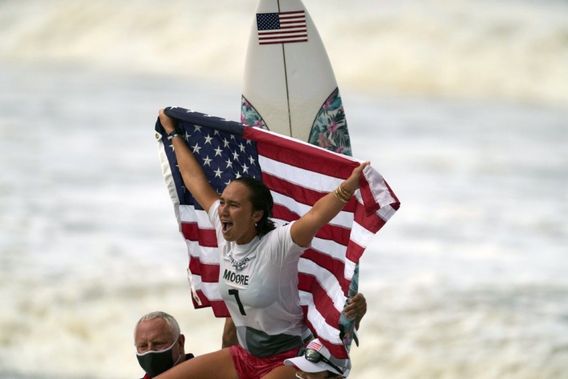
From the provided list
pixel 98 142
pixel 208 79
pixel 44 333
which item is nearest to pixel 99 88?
pixel 208 79

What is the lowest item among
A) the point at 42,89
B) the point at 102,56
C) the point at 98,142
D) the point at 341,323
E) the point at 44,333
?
the point at 341,323

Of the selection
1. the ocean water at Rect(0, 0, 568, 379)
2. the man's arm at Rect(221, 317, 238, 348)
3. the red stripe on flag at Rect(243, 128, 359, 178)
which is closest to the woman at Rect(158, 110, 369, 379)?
the red stripe on flag at Rect(243, 128, 359, 178)

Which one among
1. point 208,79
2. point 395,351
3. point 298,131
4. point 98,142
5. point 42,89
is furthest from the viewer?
point 208,79

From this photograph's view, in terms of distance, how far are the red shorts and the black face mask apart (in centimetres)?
23

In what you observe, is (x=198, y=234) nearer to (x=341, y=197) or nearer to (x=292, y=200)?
(x=292, y=200)

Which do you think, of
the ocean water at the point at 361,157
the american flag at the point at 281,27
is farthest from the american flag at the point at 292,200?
the ocean water at the point at 361,157

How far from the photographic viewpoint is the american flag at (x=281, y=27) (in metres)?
5.68

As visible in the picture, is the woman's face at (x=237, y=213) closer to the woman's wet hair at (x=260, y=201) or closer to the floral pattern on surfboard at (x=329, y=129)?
the woman's wet hair at (x=260, y=201)

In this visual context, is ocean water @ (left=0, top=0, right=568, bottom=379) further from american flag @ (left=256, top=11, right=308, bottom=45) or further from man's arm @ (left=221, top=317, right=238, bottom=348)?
man's arm @ (left=221, top=317, right=238, bottom=348)

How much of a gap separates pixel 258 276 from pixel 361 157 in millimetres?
13452

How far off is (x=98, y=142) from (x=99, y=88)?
4.96 m

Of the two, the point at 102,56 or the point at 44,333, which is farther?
the point at 102,56

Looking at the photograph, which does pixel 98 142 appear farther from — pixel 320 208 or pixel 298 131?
pixel 320 208

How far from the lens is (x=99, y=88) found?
76.8 ft
